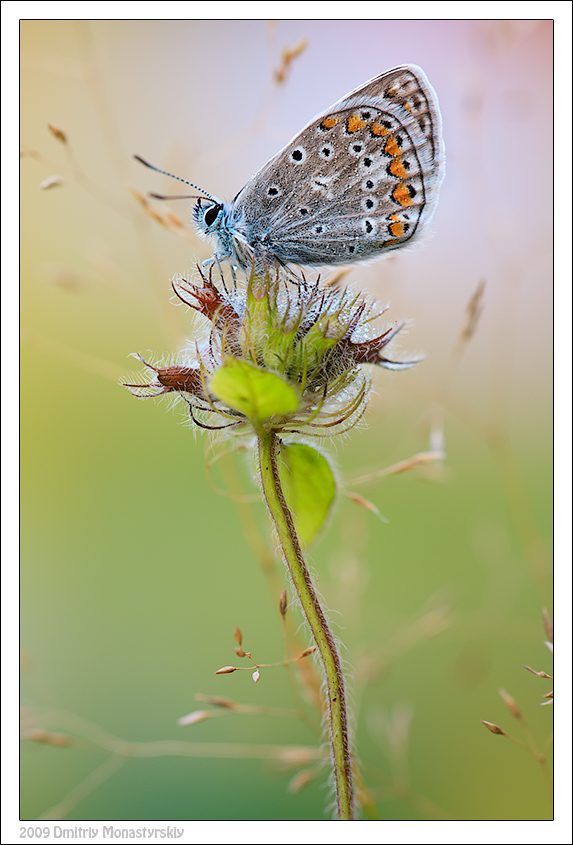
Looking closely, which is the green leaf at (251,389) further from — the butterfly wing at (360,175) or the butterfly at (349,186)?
the butterfly wing at (360,175)

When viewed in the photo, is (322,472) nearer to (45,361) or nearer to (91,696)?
(91,696)

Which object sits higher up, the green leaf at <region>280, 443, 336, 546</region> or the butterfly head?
the butterfly head

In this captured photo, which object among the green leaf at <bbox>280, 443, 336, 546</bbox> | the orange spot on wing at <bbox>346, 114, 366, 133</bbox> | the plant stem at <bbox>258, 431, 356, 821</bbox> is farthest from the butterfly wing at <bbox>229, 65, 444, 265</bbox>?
the plant stem at <bbox>258, 431, 356, 821</bbox>

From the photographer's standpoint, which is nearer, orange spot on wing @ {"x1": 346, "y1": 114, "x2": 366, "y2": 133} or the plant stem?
the plant stem

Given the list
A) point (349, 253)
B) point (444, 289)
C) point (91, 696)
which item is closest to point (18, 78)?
point (349, 253)

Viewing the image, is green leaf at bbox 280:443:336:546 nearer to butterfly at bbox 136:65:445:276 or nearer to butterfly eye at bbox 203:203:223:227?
butterfly at bbox 136:65:445:276

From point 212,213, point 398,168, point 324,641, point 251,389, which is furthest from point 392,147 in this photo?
point 324,641

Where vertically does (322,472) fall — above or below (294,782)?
above
